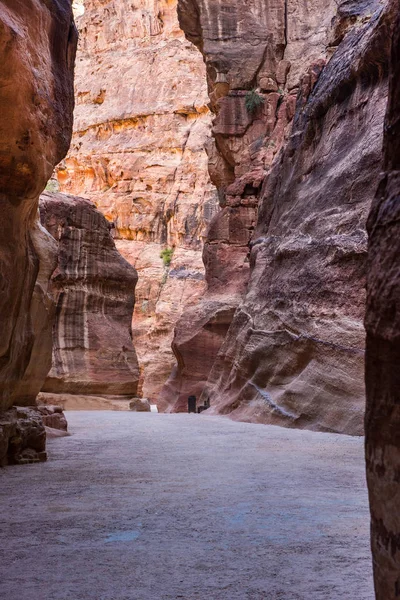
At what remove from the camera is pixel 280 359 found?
1110 centimetres

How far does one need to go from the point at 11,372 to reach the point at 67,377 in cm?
1162

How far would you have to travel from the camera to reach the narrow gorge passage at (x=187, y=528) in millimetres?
2215

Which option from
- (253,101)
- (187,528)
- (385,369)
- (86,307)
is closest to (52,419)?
(187,528)

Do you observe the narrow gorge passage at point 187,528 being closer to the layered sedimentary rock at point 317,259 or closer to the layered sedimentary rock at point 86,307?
the layered sedimentary rock at point 317,259

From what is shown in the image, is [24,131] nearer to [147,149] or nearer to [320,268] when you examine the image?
[320,268]

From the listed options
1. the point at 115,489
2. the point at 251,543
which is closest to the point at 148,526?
the point at 251,543

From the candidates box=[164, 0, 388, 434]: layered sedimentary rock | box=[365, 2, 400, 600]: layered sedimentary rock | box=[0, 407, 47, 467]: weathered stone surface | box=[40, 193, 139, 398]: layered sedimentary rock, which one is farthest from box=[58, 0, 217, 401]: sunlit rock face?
box=[365, 2, 400, 600]: layered sedimentary rock

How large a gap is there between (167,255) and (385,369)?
39420mm

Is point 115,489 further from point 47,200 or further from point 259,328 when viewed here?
point 47,200

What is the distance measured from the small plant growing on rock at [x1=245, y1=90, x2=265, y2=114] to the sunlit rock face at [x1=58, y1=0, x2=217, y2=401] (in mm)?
16043

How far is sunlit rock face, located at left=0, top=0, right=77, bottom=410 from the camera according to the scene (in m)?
4.98

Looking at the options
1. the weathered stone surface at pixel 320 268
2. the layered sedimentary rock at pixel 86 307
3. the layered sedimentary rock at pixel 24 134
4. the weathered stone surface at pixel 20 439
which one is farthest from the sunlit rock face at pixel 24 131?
the layered sedimentary rock at pixel 86 307

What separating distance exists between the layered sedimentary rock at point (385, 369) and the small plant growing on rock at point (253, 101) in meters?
21.4

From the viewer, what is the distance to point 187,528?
120 inches
